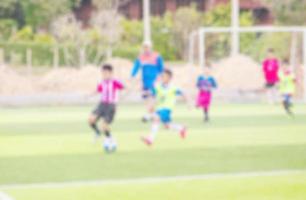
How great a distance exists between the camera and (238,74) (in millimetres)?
49938

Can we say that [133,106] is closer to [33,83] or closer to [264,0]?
[33,83]

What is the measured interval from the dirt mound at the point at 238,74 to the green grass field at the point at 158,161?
710 inches

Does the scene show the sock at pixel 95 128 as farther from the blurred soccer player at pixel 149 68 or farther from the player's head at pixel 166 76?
the blurred soccer player at pixel 149 68

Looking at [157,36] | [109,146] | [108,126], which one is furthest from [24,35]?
[109,146]

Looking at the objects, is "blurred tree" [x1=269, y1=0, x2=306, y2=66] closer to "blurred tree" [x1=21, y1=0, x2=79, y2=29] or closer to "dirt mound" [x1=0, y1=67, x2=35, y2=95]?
"blurred tree" [x1=21, y1=0, x2=79, y2=29]

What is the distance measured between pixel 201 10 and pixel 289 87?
165ft

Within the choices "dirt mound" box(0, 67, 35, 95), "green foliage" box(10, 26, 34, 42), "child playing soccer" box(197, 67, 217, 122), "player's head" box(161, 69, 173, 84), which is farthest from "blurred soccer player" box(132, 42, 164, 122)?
"green foliage" box(10, 26, 34, 42)

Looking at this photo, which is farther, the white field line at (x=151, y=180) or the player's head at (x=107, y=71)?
the player's head at (x=107, y=71)

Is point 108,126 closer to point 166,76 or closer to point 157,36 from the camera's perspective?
point 166,76

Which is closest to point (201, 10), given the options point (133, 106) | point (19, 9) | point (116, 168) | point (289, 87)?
point (19, 9)

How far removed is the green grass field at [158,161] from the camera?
48.4ft

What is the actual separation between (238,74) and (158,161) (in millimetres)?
31252

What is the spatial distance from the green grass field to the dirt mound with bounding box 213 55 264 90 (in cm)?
1804

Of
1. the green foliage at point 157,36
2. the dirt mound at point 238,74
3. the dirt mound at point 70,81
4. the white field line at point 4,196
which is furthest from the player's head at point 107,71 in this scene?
the green foliage at point 157,36
